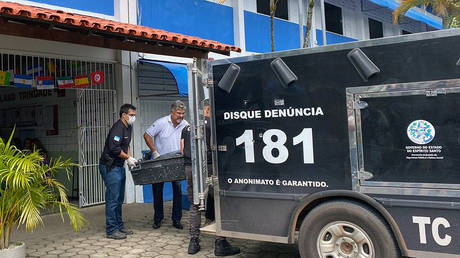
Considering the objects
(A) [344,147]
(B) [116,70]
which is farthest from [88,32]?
(A) [344,147]

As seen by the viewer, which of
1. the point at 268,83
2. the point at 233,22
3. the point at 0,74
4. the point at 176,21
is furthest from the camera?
the point at 233,22

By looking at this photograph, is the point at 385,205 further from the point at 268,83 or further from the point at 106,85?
the point at 106,85

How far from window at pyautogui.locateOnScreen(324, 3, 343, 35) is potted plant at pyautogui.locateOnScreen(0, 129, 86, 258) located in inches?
489

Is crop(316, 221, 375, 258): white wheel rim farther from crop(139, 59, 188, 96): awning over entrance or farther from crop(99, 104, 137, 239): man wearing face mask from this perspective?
crop(139, 59, 188, 96): awning over entrance

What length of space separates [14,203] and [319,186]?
3.01 m

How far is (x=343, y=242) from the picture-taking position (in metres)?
3.68

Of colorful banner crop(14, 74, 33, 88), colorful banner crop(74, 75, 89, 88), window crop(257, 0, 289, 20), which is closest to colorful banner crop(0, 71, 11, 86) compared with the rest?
colorful banner crop(14, 74, 33, 88)

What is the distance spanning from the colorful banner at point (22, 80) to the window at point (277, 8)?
7020mm

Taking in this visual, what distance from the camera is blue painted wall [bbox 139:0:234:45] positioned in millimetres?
8812

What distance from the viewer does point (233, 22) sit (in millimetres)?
11148

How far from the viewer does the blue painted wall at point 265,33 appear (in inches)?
456

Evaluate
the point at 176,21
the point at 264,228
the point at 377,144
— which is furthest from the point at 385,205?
the point at 176,21

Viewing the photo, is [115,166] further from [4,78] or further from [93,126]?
[4,78]

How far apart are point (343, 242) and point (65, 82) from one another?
573cm
